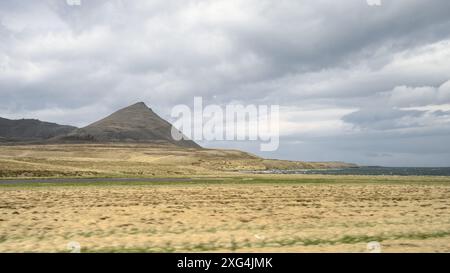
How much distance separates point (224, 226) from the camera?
21109 millimetres

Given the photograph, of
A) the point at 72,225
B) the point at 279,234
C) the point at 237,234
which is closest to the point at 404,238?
the point at 279,234

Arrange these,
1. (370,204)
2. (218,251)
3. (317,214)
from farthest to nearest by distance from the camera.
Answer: (370,204) → (317,214) → (218,251)

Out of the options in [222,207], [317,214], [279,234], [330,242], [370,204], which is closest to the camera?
[330,242]

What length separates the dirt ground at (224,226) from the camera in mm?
16328

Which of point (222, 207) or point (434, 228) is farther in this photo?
point (222, 207)

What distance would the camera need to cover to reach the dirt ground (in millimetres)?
A: 16328

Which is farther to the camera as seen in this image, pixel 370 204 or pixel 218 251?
pixel 370 204

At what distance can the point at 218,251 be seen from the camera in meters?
15.2
